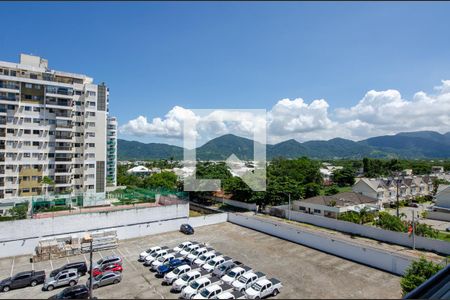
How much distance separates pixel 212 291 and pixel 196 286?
1.05 meters

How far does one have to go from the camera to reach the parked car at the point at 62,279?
14.1 meters

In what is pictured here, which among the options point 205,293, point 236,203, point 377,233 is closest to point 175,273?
point 205,293

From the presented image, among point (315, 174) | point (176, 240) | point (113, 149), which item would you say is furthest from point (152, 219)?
point (315, 174)

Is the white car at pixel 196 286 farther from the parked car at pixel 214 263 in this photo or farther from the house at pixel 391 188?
the house at pixel 391 188

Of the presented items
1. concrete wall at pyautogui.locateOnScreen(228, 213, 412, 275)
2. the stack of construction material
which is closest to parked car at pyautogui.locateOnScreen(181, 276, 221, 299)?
concrete wall at pyautogui.locateOnScreen(228, 213, 412, 275)

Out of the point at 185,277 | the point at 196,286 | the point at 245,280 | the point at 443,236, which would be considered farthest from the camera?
the point at 443,236

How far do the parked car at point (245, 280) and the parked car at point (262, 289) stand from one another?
0.28 meters

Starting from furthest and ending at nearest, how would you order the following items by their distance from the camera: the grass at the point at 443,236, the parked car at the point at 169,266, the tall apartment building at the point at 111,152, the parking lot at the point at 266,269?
the tall apartment building at the point at 111,152
the grass at the point at 443,236
the parked car at the point at 169,266
the parking lot at the point at 266,269

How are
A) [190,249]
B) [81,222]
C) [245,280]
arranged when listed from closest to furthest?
1. [245,280]
2. [190,249]
3. [81,222]

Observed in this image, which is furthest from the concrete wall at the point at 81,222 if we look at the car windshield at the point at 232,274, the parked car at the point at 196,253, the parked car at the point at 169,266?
the car windshield at the point at 232,274

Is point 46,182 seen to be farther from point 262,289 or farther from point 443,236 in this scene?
point 443,236

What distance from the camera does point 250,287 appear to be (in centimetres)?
1348

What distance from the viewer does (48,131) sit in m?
32.8

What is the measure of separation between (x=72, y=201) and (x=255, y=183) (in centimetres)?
2039
